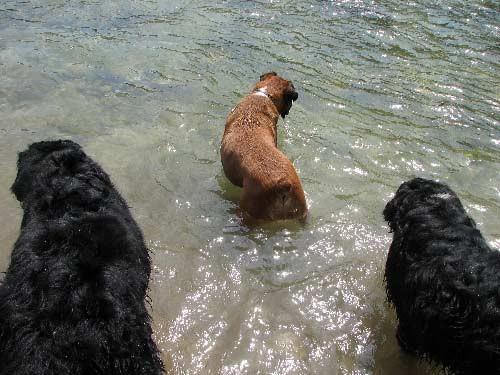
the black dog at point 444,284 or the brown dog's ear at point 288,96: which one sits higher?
the black dog at point 444,284

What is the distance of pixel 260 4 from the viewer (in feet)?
34.9

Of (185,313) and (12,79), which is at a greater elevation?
(185,313)

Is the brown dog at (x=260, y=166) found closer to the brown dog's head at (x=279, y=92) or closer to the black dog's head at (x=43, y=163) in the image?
the brown dog's head at (x=279, y=92)

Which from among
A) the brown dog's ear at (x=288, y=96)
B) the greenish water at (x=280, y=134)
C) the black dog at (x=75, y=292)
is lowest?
the greenish water at (x=280, y=134)

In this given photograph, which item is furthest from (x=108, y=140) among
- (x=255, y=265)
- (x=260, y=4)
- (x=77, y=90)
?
(x=260, y=4)

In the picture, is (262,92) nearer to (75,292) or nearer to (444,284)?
(444,284)

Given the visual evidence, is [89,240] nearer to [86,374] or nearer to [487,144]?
[86,374]

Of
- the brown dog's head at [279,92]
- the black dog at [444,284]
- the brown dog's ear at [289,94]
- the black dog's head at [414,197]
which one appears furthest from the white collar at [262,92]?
the black dog at [444,284]

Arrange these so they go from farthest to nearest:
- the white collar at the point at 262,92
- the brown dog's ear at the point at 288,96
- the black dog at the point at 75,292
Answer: the brown dog's ear at the point at 288,96 < the white collar at the point at 262,92 < the black dog at the point at 75,292

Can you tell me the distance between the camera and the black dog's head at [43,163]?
10.1 feet

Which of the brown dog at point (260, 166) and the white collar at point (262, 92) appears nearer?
the brown dog at point (260, 166)

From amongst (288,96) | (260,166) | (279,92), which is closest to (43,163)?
(260,166)

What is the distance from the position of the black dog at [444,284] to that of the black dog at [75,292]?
1526 mm

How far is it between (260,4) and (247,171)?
8049 millimetres
